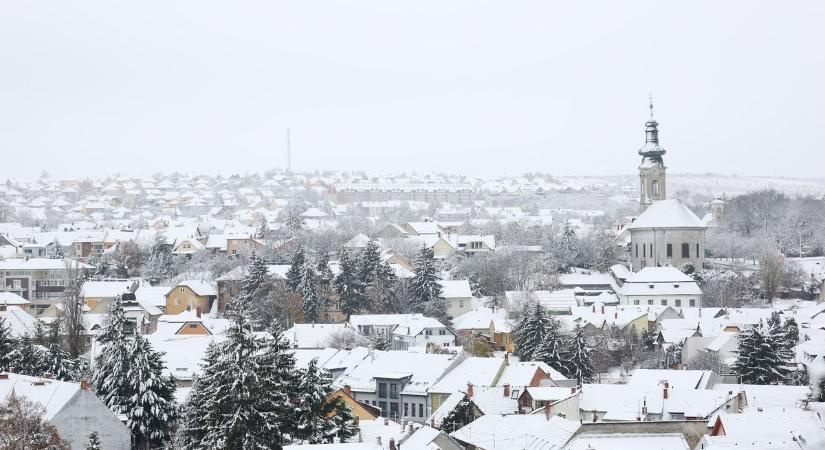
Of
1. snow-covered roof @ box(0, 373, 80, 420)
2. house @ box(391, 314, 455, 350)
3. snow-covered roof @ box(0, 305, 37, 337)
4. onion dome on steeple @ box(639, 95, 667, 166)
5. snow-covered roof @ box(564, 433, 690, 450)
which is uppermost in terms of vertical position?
onion dome on steeple @ box(639, 95, 667, 166)

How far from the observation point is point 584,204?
17688cm

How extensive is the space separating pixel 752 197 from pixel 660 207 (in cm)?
2434

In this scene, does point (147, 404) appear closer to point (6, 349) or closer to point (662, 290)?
point (6, 349)

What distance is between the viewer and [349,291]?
205 ft

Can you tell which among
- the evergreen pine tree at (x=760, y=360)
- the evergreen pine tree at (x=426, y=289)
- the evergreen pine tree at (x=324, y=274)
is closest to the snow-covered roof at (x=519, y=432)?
the evergreen pine tree at (x=760, y=360)

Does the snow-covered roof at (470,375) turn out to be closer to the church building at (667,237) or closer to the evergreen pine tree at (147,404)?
the evergreen pine tree at (147,404)

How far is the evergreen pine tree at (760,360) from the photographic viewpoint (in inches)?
1683

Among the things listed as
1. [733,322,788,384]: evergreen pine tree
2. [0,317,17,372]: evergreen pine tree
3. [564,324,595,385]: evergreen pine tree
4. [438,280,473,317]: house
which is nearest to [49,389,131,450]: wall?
[0,317,17,372]: evergreen pine tree

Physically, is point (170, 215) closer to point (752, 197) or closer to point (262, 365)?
point (752, 197)

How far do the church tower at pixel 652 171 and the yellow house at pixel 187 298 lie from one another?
2992 cm

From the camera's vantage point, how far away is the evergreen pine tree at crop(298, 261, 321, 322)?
61.8m

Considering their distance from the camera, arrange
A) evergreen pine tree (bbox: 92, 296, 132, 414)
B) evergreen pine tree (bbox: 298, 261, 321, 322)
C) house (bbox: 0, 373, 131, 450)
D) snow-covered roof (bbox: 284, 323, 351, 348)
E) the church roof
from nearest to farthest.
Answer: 1. house (bbox: 0, 373, 131, 450)
2. evergreen pine tree (bbox: 92, 296, 132, 414)
3. snow-covered roof (bbox: 284, 323, 351, 348)
4. evergreen pine tree (bbox: 298, 261, 321, 322)
5. the church roof

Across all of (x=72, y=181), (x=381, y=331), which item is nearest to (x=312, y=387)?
(x=381, y=331)

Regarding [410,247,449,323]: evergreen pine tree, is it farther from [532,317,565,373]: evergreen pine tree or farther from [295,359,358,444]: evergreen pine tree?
[295,359,358,444]: evergreen pine tree
